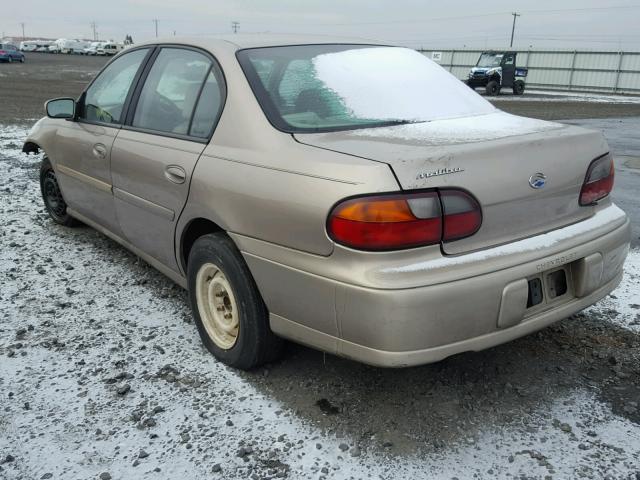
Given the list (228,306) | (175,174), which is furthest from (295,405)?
(175,174)

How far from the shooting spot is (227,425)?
96.3 inches

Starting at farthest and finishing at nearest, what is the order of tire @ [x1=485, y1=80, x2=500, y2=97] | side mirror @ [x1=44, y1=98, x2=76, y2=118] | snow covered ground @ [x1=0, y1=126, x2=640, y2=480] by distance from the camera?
tire @ [x1=485, y1=80, x2=500, y2=97]
side mirror @ [x1=44, y1=98, x2=76, y2=118]
snow covered ground @ [x1=0, y1=126, x2=640, y2=480]

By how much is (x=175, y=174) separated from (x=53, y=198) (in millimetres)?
2618

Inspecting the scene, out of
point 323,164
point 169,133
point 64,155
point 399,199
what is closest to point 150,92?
point 169,133

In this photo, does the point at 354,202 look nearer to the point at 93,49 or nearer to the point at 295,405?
the point at 295,405

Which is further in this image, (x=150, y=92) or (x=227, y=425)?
(x=150, y=92)

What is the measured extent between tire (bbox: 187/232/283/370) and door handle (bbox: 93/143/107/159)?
1189 millimetres

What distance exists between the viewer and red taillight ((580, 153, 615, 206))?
8.43ft

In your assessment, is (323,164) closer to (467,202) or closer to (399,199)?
(399,199)

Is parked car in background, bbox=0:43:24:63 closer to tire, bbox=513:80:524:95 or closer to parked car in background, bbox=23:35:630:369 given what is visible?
tire, bbox=513:80:524:95

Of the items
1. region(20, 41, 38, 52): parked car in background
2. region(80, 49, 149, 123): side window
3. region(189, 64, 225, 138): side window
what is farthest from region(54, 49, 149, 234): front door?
region(20, 41, 38, 52): parked car in background

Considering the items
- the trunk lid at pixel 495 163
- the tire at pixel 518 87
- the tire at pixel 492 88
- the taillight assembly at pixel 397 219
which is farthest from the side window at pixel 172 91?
the tire at pixel 518 87

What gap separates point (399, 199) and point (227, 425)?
3.93 ft

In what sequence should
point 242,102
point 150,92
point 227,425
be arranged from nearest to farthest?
1. point 227,425
2. point 242,102
3. point 150,92
